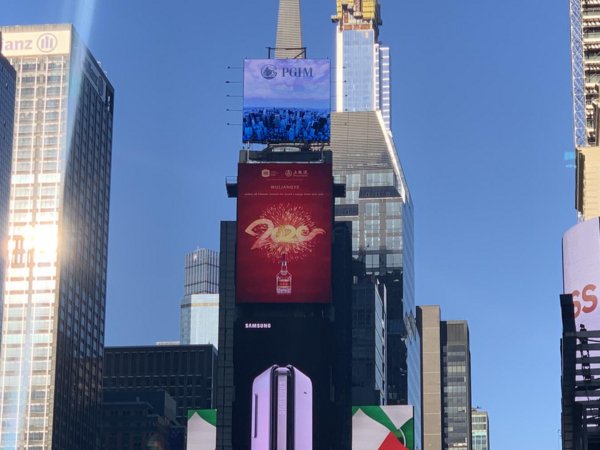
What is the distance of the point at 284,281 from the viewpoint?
3543 inches

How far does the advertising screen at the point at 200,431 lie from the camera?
331 feet

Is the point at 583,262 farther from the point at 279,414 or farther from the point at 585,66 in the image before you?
the point at 585,66

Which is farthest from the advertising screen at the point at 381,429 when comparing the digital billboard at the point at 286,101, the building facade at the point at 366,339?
the building facade at the point at 366,339

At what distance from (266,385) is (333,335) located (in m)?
21.6

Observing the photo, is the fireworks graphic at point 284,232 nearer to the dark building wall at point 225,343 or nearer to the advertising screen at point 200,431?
the advertising screen at point 200,431

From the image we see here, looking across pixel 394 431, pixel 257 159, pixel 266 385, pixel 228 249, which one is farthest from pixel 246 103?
pixel 228 249

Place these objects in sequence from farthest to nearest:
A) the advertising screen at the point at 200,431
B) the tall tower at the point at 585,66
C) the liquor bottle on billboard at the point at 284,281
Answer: the tall tower at the point at 585,66 < the advertising screen at the point at 200,431 < the liquor bottle on billboard at the point at 284,281

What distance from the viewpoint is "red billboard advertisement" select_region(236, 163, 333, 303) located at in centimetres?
9000

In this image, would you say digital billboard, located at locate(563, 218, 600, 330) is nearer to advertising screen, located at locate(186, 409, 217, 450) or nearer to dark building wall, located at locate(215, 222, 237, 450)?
advertising screen, located at locate(186, 409, 217, 450)

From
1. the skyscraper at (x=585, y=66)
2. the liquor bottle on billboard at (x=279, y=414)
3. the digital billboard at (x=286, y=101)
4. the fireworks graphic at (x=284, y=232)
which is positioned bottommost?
the liquor bottle on billboard at (x=279, y=414)

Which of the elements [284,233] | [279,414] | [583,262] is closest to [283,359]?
[284,233]

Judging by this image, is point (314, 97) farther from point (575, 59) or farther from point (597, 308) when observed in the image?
point (597, 308)

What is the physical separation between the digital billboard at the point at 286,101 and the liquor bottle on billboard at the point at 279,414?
33489mm

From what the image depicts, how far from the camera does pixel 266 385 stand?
2785 inches
